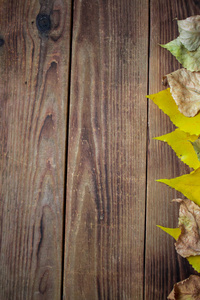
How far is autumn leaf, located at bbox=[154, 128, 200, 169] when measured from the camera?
1.71 feet

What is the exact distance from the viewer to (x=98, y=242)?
1.81ft

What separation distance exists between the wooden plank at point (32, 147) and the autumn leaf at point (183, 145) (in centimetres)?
21

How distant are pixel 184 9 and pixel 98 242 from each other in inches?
19.6

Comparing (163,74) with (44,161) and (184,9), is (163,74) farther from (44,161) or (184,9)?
(44,161)

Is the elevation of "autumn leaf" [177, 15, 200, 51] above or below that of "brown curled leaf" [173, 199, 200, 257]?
above

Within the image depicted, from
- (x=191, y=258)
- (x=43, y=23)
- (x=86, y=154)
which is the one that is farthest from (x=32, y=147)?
(x=191, y=258)

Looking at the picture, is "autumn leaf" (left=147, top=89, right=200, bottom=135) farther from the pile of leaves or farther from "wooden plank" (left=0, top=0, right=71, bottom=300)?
"wooden plank" (left=0, top=0, right=71, bottom=300)

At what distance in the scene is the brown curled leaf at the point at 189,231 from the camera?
50cm

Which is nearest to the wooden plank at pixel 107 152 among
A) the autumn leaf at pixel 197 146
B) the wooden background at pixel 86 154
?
the wooden background at pixel 86 154

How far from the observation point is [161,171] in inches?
21.8

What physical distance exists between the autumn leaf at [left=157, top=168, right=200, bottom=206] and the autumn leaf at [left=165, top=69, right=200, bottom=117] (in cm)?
11

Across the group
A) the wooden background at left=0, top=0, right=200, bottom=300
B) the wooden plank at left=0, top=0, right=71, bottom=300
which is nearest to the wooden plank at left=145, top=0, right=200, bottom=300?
the wooden background at left=0, top=0, right=200, bottom=300

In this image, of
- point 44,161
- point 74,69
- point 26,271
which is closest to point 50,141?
point 44,161

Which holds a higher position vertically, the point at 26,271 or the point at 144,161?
the point at 144,161
